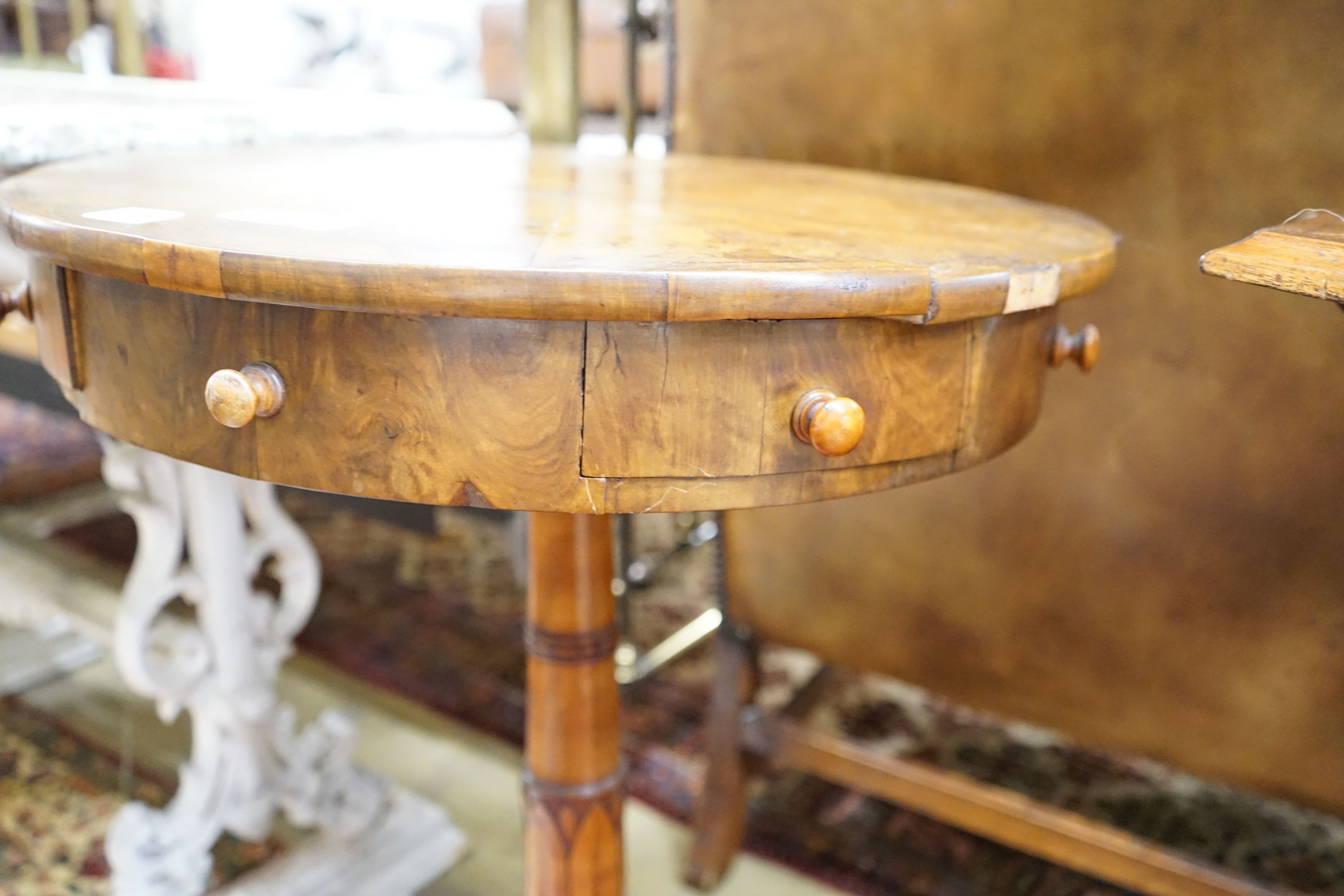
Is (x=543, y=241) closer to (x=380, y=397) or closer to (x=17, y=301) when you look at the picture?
(x=380, y=397)

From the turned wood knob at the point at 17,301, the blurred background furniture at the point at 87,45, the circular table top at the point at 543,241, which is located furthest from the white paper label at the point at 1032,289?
the blurred background furniture at the point at 87,45

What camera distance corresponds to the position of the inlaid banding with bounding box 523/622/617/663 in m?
0.81

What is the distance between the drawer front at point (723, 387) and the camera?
505 mm

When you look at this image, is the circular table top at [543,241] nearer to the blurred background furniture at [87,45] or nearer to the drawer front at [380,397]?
the drawer front at [380,397]

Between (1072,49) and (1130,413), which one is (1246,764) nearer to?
(1130,413)

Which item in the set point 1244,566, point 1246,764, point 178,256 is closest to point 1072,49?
point 1244,566

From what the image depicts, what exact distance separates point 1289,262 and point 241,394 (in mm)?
484

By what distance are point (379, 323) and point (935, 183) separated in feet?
2.02

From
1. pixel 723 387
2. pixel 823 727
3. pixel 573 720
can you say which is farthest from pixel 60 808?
pixel 723 387

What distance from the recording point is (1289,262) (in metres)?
0.48

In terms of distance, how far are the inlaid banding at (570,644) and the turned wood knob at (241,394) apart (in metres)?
0.35

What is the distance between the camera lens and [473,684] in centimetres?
163

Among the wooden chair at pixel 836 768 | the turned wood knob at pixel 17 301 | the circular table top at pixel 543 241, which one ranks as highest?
the circular table top at pixel 543 241

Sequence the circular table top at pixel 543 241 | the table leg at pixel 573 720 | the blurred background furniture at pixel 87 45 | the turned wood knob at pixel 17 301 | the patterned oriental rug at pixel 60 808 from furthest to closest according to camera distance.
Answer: the blurred background furniture at pixel 87 45 < the patterned oriental rug at pixel 60 808 < the table leg at pixel 573 720 < the turned wood knob at pixel 17 301 < the circular table top at pixel 543 241
